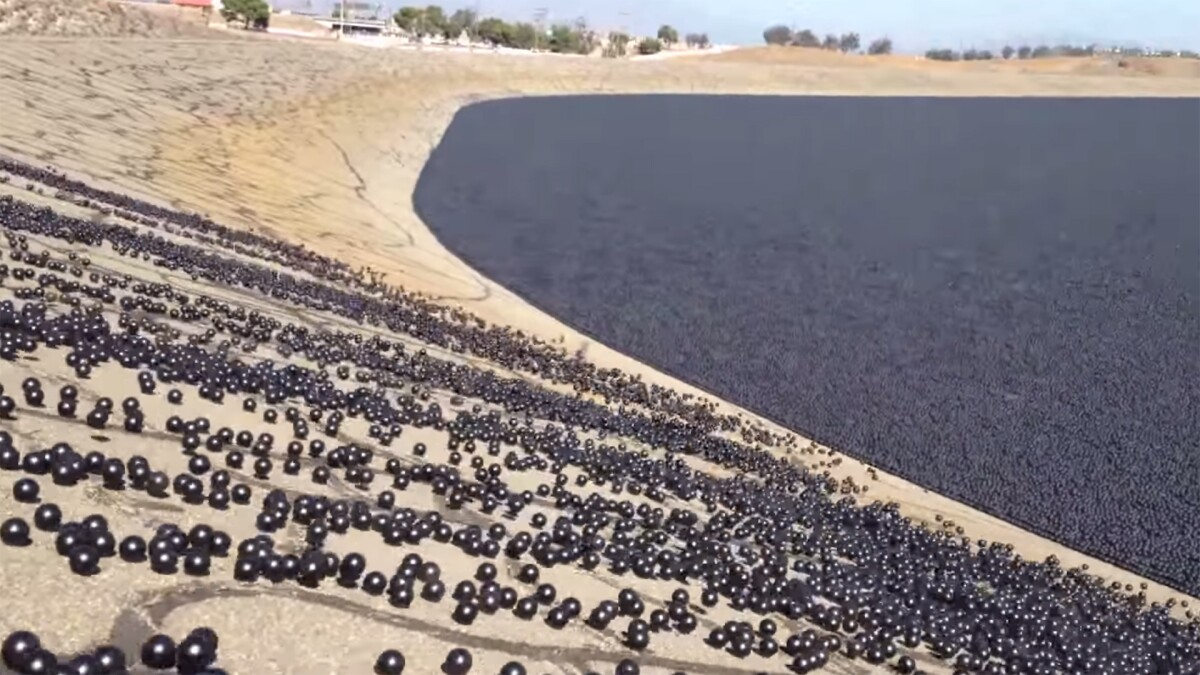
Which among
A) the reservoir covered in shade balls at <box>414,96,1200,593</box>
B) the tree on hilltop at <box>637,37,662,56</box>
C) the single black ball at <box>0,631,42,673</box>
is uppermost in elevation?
the tree on hilltop at <box>637,37,662,56</box>

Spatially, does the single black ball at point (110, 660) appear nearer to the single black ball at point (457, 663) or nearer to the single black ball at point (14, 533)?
the single black ball at point (14, 533)

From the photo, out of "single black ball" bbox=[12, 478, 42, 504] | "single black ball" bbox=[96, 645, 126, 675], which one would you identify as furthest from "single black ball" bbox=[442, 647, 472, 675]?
"single black ball" bbox=[12, 478, 42, 504]

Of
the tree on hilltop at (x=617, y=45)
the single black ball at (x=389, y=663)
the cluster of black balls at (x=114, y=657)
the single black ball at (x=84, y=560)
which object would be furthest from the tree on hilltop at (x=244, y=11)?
the cluster of black balls at (x=114, y=657)

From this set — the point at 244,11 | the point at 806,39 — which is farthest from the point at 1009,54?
the point at 244,11

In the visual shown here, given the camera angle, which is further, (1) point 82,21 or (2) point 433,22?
(2) point 433,22

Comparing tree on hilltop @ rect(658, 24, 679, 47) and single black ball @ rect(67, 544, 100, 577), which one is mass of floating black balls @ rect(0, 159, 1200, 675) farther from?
tree on hilltop @ rect(658, 24, 679, 47)

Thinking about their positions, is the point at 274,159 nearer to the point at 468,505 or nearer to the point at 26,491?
the point at 468,505
